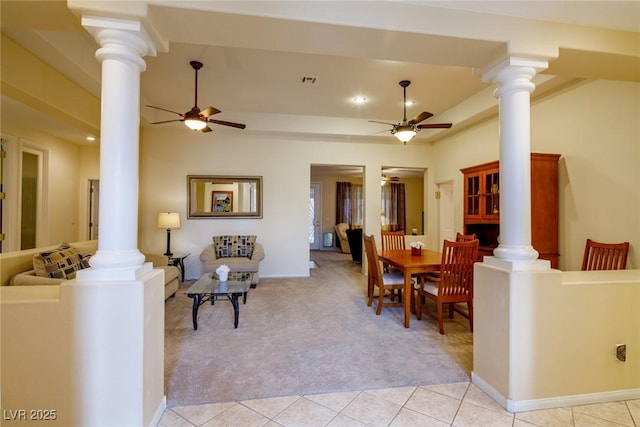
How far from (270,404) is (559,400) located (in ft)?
6.06

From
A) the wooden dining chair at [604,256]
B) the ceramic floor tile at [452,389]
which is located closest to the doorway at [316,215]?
the wooden dining chair at [604,256]

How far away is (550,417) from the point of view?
5.92ft

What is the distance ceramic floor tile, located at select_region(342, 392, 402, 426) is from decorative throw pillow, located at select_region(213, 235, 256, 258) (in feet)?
11.8

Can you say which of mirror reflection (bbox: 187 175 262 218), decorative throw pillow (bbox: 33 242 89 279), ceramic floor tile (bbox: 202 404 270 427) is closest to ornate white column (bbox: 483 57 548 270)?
ceramic floor tile (bbox: 202 404 270 427)

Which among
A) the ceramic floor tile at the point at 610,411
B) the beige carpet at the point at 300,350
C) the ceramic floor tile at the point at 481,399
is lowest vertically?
the ceramic floor tile at the point at 481,399

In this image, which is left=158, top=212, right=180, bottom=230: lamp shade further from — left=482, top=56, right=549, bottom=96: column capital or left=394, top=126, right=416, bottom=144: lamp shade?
left=482, top=56, right=549, bottom=96: column capital

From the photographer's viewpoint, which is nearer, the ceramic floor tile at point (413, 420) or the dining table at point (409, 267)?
the ceramic floor tile at point (413, 420)

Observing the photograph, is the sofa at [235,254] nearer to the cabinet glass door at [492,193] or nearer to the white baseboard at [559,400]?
the cabinet glass door at [492,193]

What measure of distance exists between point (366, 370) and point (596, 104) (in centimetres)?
347

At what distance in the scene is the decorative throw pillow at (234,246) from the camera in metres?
5.16

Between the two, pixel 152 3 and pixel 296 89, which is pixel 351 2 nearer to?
pixel 152 3

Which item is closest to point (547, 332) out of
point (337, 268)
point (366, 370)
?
point (366, 370)

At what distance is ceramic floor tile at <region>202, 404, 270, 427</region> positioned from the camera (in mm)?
1711

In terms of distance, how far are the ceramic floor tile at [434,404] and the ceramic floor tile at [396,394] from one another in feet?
0.10
